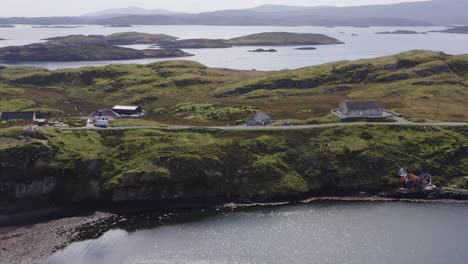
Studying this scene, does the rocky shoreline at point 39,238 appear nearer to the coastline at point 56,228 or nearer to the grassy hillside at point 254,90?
the coastline at point 56,228

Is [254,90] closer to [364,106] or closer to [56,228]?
[364,106]

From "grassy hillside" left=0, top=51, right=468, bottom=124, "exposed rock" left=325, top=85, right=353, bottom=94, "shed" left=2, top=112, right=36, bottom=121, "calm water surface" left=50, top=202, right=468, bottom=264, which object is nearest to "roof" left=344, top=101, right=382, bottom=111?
"grassy hillside" left=0, top=51, right=468, bottom=124

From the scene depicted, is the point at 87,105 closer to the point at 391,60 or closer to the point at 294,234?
the point at 294,234

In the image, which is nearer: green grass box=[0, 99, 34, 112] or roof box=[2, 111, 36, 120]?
roof box=[2, 111, 36, 120]

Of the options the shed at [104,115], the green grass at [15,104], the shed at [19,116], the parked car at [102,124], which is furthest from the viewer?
the green grass at [15,104]

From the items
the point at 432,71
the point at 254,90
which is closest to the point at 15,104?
the point at 254,90

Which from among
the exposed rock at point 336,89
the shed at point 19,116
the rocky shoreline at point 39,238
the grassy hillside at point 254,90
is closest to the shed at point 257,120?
the grassy hillside at point 254,90

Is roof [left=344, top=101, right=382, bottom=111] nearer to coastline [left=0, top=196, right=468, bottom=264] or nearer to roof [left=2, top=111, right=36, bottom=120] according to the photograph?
coastline [left=0, top=196, right=468, bottom=264]
